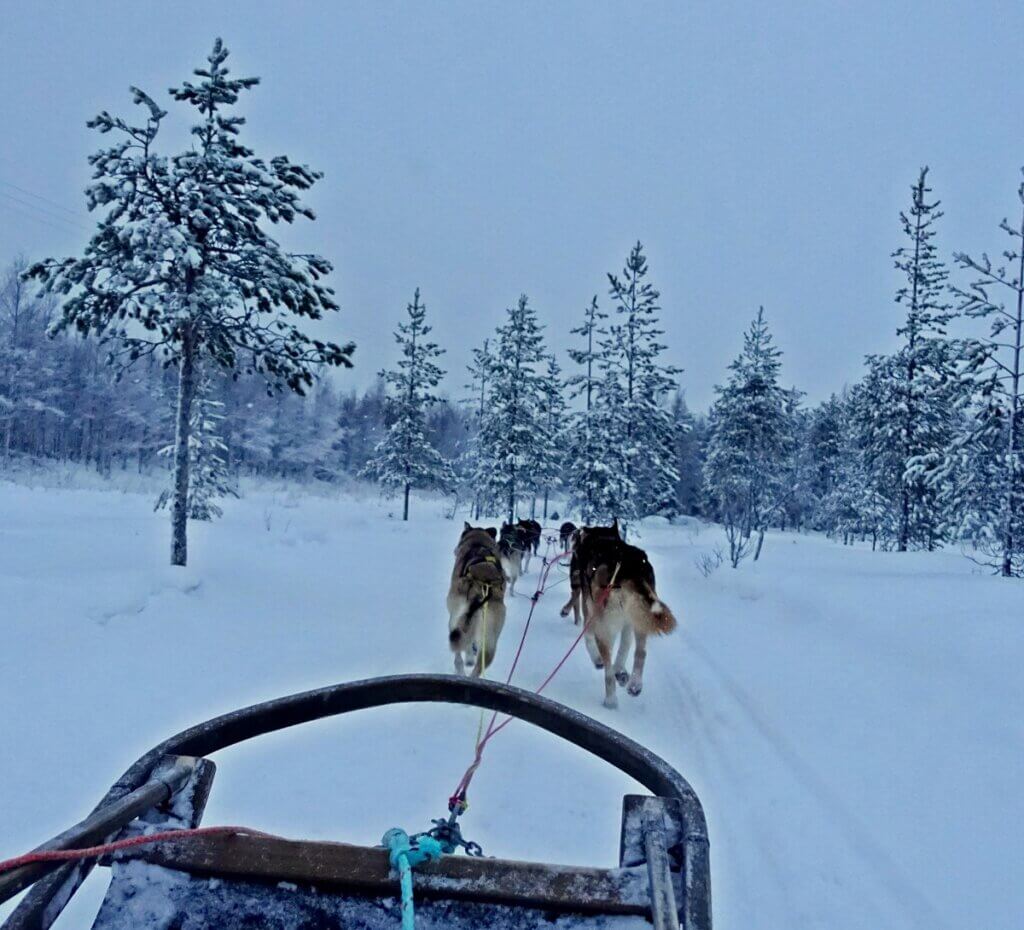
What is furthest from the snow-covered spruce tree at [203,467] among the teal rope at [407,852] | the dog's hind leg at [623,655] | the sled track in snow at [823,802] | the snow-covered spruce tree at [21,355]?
the teal rope at [407,852]

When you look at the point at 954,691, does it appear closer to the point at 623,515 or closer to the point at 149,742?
the point at 149,742

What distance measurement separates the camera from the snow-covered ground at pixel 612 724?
3.32 meters

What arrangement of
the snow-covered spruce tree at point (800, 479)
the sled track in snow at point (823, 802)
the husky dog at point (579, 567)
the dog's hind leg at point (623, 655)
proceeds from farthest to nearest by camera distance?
the snow-covered spruce tree at point (800, 479), the husky dog at point (579, 567), the dog's hind leg at point (623, 655), the sled track in snow at point (823, 802)

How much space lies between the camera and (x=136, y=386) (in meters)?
50.2

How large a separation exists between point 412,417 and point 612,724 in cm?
3130

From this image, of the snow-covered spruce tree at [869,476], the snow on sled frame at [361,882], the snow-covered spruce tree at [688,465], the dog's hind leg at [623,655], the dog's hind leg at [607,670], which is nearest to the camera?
the snow on sled frame at [361,882]

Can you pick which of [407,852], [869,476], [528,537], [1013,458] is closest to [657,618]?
[407,852]

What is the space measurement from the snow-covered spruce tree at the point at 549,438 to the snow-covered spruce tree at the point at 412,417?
5.78 m

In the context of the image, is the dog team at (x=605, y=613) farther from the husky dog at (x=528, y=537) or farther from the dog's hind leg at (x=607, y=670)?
the husky dog at (x=528, y=537)

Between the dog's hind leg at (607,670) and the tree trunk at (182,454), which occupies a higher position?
the tree trunk at (182,454)

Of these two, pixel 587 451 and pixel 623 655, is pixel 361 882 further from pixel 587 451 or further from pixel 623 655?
pixel 587 451

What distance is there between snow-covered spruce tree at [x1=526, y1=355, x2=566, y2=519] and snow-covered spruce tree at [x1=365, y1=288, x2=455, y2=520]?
5.78 meters

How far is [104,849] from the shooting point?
1309 millimetres

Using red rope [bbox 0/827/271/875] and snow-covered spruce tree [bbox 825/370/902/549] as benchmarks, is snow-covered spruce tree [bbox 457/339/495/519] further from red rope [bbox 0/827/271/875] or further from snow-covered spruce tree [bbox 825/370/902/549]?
red rope [bbox 0/827/271/875]
